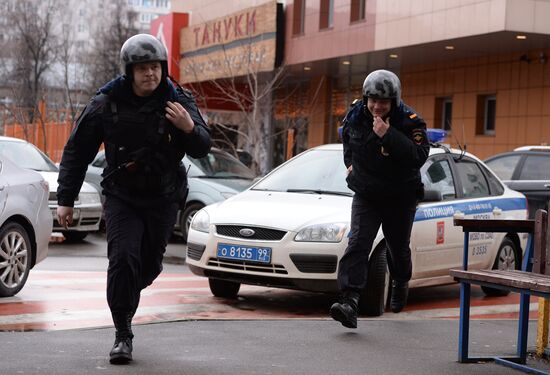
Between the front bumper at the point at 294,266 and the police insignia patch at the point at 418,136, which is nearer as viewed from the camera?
the police insignia patch at the point at 418,136

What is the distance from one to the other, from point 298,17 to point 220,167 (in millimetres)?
14441

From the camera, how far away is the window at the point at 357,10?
2731 centimetres

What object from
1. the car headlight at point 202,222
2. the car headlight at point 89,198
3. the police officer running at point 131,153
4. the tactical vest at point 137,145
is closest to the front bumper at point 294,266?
the car headlight at point 202,222

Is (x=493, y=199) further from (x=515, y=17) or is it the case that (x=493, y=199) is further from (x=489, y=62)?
(x=489, y=62)

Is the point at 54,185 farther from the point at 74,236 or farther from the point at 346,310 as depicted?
the point at 346,310

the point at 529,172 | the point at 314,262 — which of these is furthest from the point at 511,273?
the point at 529,172

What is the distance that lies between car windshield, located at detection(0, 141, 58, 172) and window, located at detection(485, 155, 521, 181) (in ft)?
22.3

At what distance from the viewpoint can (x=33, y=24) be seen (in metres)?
60.5

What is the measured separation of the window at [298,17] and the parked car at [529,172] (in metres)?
14.3

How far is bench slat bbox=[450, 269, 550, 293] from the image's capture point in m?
5.51

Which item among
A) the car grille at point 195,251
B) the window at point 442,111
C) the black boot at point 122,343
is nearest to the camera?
the black boot at point 122,343

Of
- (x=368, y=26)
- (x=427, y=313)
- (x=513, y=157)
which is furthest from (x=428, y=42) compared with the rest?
(x=427, y=313)

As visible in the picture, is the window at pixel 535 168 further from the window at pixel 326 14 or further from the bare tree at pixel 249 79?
the window at pixel 326 14

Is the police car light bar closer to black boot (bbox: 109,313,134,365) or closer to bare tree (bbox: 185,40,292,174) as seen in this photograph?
black boot (bbox: 109,313,134,365)
